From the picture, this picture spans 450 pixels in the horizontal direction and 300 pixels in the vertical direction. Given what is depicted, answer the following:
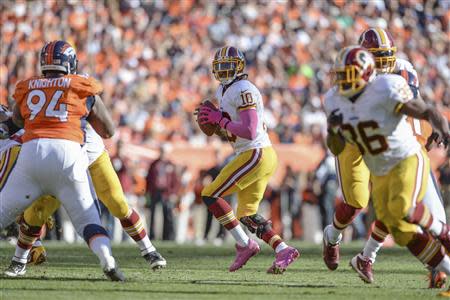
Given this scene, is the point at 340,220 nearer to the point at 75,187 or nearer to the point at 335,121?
the point at 335,121

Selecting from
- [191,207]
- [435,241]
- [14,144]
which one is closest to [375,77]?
[435,241]

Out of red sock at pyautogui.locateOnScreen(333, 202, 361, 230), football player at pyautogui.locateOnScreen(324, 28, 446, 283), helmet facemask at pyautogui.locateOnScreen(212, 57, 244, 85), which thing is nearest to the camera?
football player at pyautogui.locateOnScreen(324, 28, 446, 283)

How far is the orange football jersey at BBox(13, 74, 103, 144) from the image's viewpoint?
7.83 meters

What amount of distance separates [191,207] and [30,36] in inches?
253

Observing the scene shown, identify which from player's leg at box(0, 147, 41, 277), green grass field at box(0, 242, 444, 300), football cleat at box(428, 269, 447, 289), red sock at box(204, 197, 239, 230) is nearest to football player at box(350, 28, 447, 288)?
green grass field at box(0, 242, 444, 300)

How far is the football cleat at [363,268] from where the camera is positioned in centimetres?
852

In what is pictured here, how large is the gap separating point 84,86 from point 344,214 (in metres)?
2.54

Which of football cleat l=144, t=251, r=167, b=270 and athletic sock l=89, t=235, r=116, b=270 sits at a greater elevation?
athletic sock l=89, t=235, r=116, b=270

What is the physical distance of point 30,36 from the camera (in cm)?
2322

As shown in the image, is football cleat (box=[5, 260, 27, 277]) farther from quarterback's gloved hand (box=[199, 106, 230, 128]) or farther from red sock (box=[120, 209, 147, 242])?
quarterback's gloved hand (box=[199, 106, 230, 128])

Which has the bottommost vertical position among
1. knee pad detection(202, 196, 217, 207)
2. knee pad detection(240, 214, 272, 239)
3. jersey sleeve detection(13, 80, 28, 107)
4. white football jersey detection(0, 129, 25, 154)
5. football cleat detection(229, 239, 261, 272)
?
football cleat detection(229, 239, 261, 272)

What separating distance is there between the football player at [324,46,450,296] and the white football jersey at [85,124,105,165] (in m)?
2.21

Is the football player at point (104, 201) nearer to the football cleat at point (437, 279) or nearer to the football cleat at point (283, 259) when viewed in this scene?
the football cleat at point (283, 259)

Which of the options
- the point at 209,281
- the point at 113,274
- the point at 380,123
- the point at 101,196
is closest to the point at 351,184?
the point at 209,281
